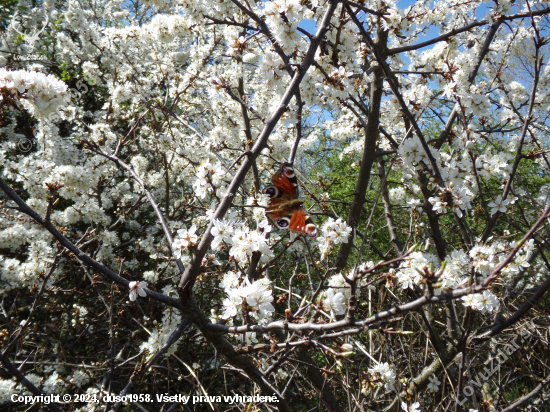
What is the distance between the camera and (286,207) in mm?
2113

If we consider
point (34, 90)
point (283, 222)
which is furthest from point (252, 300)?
point (34, 90)

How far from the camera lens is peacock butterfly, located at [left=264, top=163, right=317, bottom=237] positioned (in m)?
1.90

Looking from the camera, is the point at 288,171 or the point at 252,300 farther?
the point at 288,171

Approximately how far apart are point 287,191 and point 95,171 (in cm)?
276

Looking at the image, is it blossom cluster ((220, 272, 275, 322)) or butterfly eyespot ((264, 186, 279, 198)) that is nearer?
blossom cluster ((220, 272, 275, 322))

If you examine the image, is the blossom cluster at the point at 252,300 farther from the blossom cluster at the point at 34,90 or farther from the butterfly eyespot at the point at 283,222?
the blossom cluster at the point at 34,90

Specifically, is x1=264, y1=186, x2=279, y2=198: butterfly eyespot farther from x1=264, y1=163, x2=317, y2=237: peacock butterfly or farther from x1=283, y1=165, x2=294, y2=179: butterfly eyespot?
x1=283, y1=165, x2=294, y2=179: butterfly eyespot

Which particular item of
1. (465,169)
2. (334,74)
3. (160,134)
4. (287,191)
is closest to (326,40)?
(334,74)

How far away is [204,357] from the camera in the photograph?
14.3 feet

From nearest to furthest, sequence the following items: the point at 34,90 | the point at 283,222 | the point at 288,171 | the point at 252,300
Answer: the point at 252,300
the point at 34,90
the point at 283,222
the point at 288,171

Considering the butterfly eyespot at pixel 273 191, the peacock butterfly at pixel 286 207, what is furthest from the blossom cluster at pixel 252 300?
the butterfly eyespot at pixel 273 191

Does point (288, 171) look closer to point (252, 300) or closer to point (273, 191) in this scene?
point (273, 191)

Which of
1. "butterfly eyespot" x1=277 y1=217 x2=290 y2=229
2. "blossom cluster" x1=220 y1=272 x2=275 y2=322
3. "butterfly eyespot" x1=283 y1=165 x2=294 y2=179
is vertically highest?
"butterfly eyespot" x1=283 y1=165 x2=294 y2=179

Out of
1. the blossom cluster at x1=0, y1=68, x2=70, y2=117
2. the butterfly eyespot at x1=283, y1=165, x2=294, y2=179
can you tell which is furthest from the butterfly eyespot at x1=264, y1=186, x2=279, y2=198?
the blossom cluster at x1=0, y1=68, x2=70, y2=117
